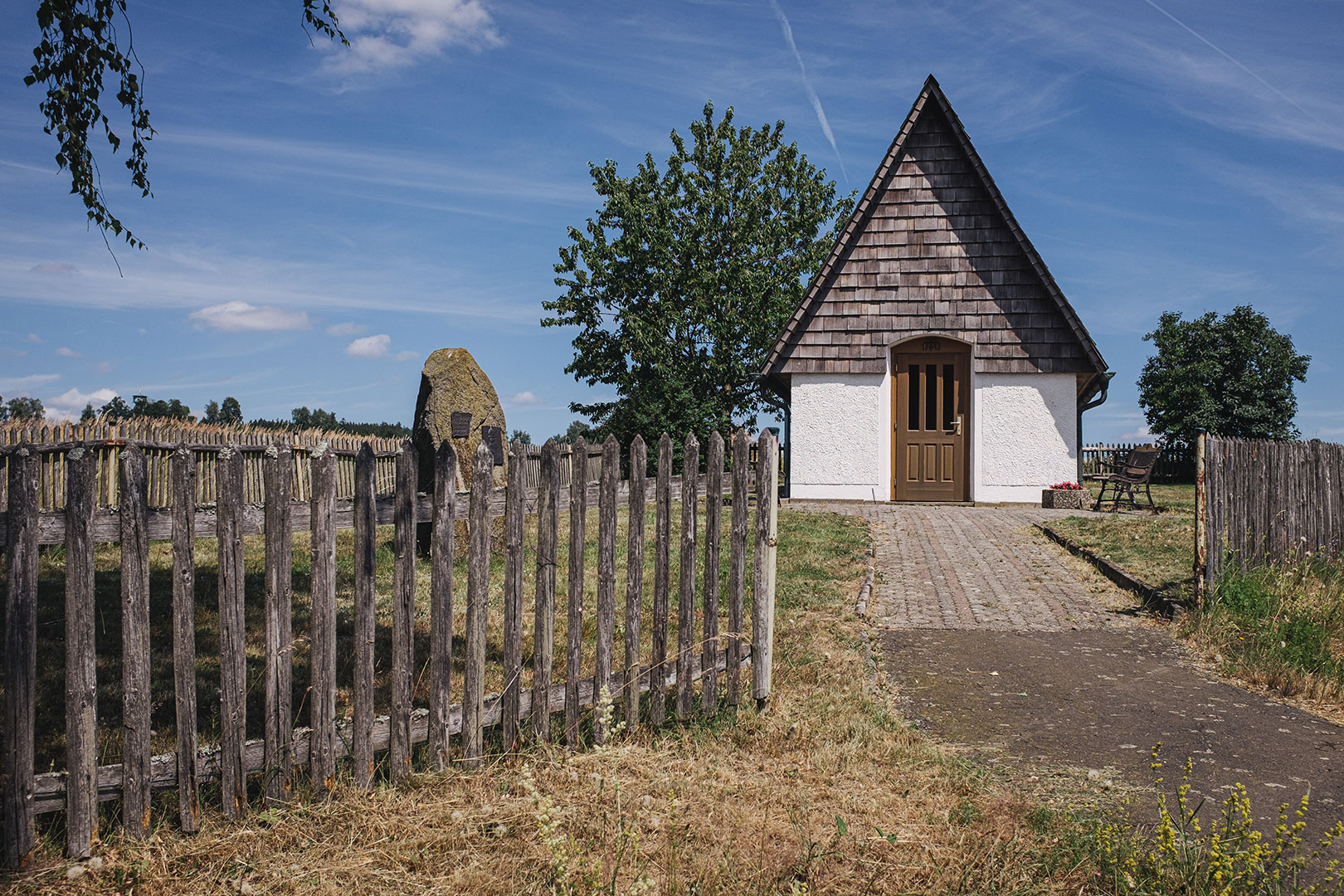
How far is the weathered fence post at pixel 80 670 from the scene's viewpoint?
3.56m

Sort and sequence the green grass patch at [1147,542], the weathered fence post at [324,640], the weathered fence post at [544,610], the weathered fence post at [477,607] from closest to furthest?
the weathered fence post at [324,640], the weathered fence post at [477,607], the weathered fence post at [544,610], the green grass patch at [1147,542]

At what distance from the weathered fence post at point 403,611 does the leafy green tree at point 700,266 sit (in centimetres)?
2538

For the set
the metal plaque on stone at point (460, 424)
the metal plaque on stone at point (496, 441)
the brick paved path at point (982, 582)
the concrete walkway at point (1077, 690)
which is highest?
the metal plaque on stone at point (460, 424)

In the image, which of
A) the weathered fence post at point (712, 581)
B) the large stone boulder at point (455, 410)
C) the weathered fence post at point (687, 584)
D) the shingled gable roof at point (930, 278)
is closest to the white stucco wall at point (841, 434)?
the shingled gable roof at point (930, 278)

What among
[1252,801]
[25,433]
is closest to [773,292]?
[25,433]

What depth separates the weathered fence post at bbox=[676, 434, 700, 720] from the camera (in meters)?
4.95

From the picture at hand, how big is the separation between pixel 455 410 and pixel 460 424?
481 millimetres

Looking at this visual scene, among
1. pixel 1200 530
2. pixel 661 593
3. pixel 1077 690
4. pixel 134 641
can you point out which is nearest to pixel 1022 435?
pixel 1200 530

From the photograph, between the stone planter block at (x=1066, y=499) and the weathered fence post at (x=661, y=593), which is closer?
the weathered fence post at (x=661, y=593)

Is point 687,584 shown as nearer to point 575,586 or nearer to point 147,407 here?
point 575,586

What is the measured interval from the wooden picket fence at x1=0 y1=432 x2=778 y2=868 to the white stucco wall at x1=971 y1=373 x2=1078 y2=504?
13721mm

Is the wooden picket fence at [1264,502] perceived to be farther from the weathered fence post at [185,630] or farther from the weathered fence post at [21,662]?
the weathered fence post at [21,662]

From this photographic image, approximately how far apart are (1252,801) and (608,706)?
3.30m

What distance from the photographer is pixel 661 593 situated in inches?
188
